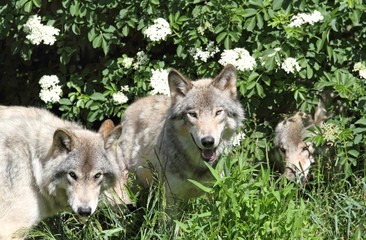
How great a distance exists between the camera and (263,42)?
7.71 meters

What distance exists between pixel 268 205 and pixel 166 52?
3199 millimetres

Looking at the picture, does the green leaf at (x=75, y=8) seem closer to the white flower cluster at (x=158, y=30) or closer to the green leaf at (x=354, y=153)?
the white flower cluster at (x=158, y=30)

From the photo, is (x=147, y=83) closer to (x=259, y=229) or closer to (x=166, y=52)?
(x=166, y=52)


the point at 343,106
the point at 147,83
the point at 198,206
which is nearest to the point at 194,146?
the point at 198,206

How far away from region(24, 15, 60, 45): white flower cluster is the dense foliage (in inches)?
0.5

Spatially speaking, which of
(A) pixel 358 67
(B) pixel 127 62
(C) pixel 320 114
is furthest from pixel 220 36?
(C) pixel 320 114

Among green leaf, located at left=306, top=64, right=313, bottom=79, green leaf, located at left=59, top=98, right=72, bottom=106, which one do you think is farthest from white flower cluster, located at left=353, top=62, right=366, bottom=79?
green leaf, located at left=59, top=98, right=72, bottom=106

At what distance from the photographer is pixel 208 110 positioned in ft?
23.1

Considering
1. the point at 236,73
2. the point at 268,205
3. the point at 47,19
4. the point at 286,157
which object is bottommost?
the point at 286,157

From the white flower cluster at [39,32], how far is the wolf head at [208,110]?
4.73 feet

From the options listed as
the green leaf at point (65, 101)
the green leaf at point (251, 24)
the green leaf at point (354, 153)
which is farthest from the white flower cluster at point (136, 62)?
the green leaf at point (354, 153)

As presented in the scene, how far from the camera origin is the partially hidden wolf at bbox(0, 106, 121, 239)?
6410 mm

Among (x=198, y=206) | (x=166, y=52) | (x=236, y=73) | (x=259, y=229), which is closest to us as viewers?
(x=259, y=229)

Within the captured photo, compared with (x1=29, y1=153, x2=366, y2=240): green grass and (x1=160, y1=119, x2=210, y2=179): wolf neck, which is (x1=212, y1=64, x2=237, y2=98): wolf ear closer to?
(x1=160, y1=119, x2=210, y2=179): wolf neck
